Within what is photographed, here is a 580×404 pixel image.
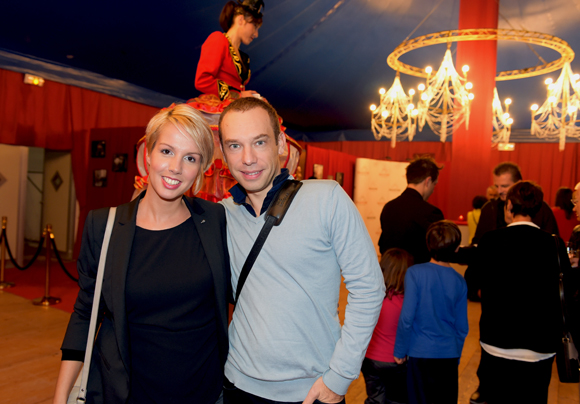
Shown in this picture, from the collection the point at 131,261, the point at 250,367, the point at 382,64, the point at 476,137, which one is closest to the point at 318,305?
the point at 250,367

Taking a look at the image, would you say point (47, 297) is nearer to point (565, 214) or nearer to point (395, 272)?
point (395, 272)

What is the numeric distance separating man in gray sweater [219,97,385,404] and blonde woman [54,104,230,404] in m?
0.15

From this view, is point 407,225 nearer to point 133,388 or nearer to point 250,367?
point 250,367

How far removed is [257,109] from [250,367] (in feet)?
2.73

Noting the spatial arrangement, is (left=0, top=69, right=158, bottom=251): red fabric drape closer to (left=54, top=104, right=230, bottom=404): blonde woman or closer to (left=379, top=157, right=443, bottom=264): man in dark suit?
(left=379, top=157, right=443, bottom=264): man in dark suit

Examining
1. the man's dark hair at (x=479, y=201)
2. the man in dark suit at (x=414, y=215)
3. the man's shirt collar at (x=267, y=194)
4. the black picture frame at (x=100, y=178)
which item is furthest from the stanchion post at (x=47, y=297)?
the man's dark hair at (x=479, y=201)

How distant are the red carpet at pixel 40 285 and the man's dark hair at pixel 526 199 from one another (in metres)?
4.85

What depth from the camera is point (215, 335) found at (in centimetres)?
137

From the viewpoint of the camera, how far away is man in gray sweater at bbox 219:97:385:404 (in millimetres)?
1172

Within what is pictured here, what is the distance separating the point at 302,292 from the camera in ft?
3.92

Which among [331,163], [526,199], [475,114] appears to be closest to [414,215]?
[526,199]

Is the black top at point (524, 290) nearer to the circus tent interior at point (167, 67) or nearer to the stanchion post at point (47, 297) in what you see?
the circus tent interior at point (167, 67)

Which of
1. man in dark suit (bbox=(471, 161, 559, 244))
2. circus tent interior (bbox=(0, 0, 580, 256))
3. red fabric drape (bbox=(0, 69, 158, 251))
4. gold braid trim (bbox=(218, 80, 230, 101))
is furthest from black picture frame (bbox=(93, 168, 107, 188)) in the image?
man in dark suit (bbox=(471, 161, 559, 244))

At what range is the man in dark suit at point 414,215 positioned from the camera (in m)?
2.79
